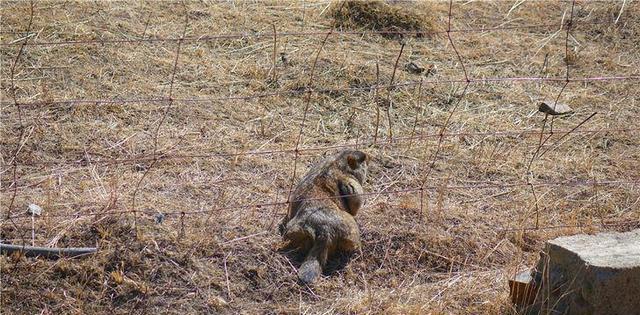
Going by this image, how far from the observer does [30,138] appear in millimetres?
7801

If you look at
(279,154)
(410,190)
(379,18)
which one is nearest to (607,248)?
(410,190)

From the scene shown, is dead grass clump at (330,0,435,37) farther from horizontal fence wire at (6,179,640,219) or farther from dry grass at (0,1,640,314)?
horizontal fence wire at (6,179,640,219)

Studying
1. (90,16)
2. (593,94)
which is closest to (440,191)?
(593,94)

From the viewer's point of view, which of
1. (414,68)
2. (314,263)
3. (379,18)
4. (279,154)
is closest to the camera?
(314,263)

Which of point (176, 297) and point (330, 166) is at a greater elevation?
point (330, 166)

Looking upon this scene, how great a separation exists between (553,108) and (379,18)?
2.19m

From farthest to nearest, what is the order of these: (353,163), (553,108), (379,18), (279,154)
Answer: (379,18) < (553,108) < (279,154) < (353,163)

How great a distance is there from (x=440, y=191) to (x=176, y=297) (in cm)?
227

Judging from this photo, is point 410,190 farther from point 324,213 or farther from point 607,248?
point 607,248

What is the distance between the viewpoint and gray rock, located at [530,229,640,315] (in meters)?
5.45

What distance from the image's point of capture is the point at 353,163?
7.00m

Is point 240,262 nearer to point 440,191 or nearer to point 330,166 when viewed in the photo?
point 330,166

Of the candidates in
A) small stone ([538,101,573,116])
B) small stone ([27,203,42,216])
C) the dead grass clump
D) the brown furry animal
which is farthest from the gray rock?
the dead grass clump

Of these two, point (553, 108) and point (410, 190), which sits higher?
point (553, 108)
